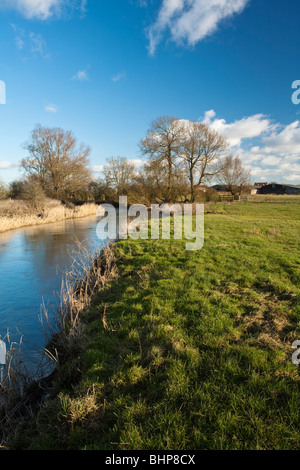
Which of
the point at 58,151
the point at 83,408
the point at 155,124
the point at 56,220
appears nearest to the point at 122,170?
the point at 58,151

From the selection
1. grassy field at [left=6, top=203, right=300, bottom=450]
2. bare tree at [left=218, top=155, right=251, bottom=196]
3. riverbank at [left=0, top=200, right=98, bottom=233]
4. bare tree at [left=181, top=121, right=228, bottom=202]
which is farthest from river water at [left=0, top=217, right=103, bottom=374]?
bare tree at [left=218, top=155, right=251, bottom=196]

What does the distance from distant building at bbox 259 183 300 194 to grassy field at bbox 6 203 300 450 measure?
226 ft

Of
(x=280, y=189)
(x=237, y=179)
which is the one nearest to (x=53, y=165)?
(x=237, y=179)

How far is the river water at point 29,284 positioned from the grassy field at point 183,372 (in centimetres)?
121

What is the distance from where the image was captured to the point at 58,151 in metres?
35.1

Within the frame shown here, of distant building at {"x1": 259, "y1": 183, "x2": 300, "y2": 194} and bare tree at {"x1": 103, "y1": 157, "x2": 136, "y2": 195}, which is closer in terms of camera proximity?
bare tree at {"x1": 103, "y1": 157, "x2": 136, "y2": 195}

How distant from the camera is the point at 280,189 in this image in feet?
226

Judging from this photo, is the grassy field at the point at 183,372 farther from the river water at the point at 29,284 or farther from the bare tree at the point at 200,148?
the bare tree at the point at 200,148

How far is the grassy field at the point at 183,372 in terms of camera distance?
92.3 inches

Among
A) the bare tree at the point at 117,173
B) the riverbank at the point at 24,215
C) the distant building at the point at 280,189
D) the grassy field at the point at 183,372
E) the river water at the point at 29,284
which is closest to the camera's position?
the grassy field at the point at 183,372

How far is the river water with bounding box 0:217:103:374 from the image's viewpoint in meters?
4.93

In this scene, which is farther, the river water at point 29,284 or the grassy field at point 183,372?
the river water at point 29,284

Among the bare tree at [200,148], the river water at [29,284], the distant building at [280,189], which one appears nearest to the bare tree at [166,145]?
the bare tree at [200,148]

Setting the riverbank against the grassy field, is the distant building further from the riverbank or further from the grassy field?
the grassy field
